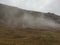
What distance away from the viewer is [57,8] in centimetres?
105

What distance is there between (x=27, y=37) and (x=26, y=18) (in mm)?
173

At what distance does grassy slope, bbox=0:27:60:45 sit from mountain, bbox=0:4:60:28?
0.05 meters

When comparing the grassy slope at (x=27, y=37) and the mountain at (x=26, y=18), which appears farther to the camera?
the mountain at (x=26, y=18)

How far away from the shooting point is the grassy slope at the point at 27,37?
0.81m

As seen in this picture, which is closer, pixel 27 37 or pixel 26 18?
pixel 27 37

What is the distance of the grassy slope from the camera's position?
808mm

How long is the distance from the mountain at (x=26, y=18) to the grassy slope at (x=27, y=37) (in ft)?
0.17

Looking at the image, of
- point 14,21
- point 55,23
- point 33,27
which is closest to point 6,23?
point 14,21

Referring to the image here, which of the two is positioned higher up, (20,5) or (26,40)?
(20,5)

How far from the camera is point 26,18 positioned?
99 centimetres

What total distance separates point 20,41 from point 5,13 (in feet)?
0.79

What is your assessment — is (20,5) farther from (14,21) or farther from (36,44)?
(36,44)

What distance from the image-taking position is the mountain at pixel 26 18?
3.05 feet

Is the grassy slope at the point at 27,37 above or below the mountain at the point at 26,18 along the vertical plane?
below
